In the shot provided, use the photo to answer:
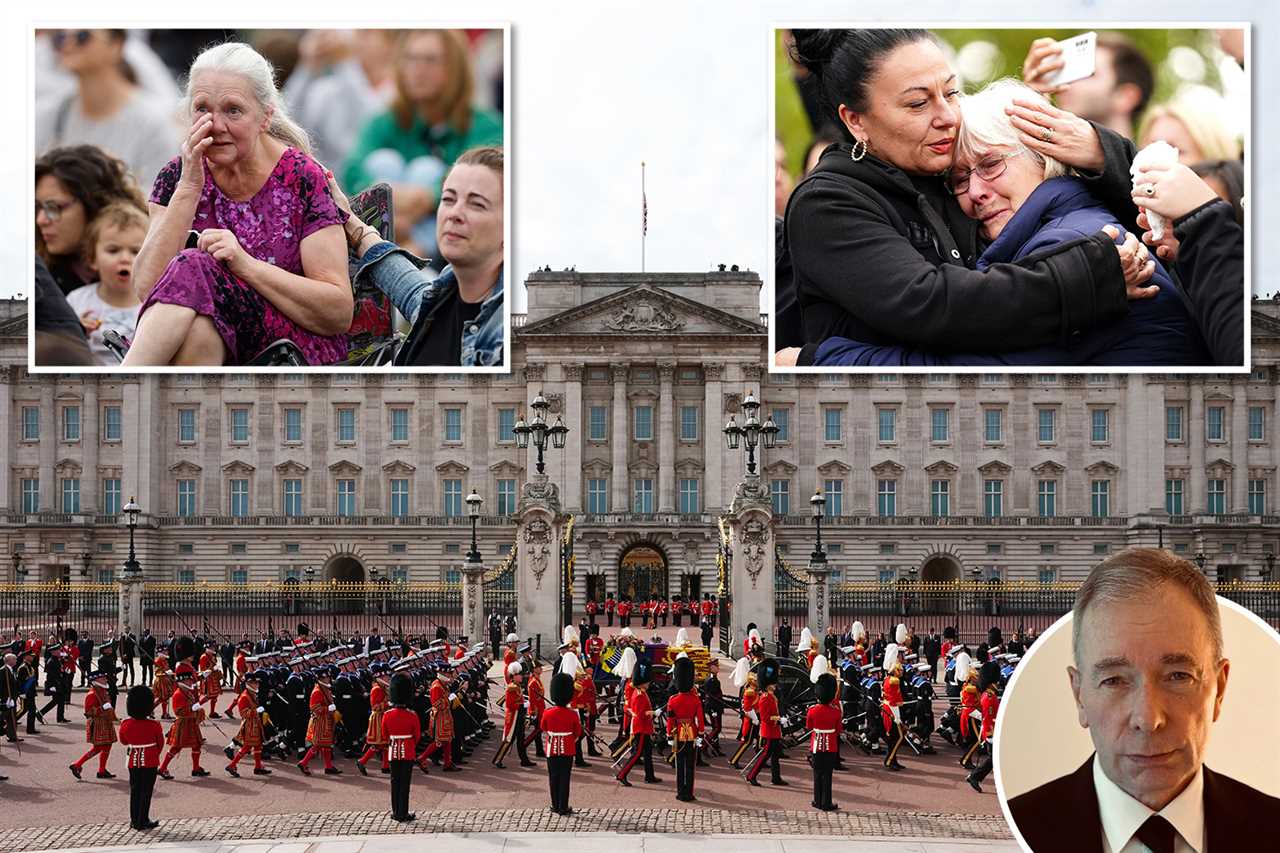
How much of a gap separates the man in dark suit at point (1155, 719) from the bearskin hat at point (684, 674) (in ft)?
27.1

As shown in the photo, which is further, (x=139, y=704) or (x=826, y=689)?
(x=826, y=689)

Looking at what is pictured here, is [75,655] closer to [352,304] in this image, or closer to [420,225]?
[352,304]

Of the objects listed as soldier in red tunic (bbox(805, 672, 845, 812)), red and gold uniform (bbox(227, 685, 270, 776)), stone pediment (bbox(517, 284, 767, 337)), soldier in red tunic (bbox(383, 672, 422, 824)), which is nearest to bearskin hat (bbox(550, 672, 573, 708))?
soldier in red tunic (bbox(383, 672, 422, 824))

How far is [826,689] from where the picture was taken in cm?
1430

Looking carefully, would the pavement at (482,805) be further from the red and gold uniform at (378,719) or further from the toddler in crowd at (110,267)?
the toddler in crowd at (110,267)

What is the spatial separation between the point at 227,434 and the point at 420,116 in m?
37.4

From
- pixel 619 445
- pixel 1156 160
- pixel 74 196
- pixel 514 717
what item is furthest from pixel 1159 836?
pixel 619 445

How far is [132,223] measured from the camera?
20.5 m

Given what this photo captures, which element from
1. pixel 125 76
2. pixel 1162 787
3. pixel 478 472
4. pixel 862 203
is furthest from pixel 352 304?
pixel 478 472

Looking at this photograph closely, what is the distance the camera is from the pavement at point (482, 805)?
1295cm

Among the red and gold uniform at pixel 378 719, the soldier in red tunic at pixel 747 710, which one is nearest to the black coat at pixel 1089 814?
the red and gold uniform at pixel 378 719

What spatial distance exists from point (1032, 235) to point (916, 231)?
164cm

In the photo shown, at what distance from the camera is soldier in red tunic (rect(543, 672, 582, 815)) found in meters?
13.7

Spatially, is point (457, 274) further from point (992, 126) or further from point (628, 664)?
point (992, 126)
